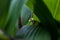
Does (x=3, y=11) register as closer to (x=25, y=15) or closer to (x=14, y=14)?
(x=14, y=14)

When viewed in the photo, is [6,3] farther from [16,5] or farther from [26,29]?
[26,29]

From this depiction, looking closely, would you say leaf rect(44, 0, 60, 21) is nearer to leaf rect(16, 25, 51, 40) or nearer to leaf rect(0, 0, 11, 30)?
leaf rect(16, 25, 51, 40)

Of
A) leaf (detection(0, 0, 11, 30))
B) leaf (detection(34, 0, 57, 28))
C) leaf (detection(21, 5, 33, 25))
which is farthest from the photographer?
leaf (detection(21, 5, 33, 25))

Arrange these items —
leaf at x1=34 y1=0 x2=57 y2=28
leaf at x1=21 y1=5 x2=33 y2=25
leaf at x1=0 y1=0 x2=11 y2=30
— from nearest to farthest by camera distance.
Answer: leaf at x1=0 y1=0 x2=11 y2=30 → leaf at x1=34 y1=0 x2=57 y2=28 → leaf at x1=21 y1=5 x2=33 y2=25

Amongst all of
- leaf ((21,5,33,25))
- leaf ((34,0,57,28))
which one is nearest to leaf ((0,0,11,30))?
leaf ((34,0,57,28))

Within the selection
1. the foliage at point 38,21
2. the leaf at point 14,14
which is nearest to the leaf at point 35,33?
the foliage at point 38,21

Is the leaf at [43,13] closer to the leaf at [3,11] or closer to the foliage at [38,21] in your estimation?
the foliage at [38,21]

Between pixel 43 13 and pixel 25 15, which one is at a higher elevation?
pixel 25 15

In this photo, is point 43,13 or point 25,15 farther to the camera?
point 25,15

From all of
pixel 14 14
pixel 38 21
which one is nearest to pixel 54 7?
pixel 38 21

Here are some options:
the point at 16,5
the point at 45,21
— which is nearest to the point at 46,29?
the point at 45,21

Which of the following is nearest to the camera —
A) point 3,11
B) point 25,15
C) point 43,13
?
point 3,11

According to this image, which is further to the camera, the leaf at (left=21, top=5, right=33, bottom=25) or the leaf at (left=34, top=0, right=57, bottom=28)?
the leaf at (left=21, top=5, right=33, bottom=25)
